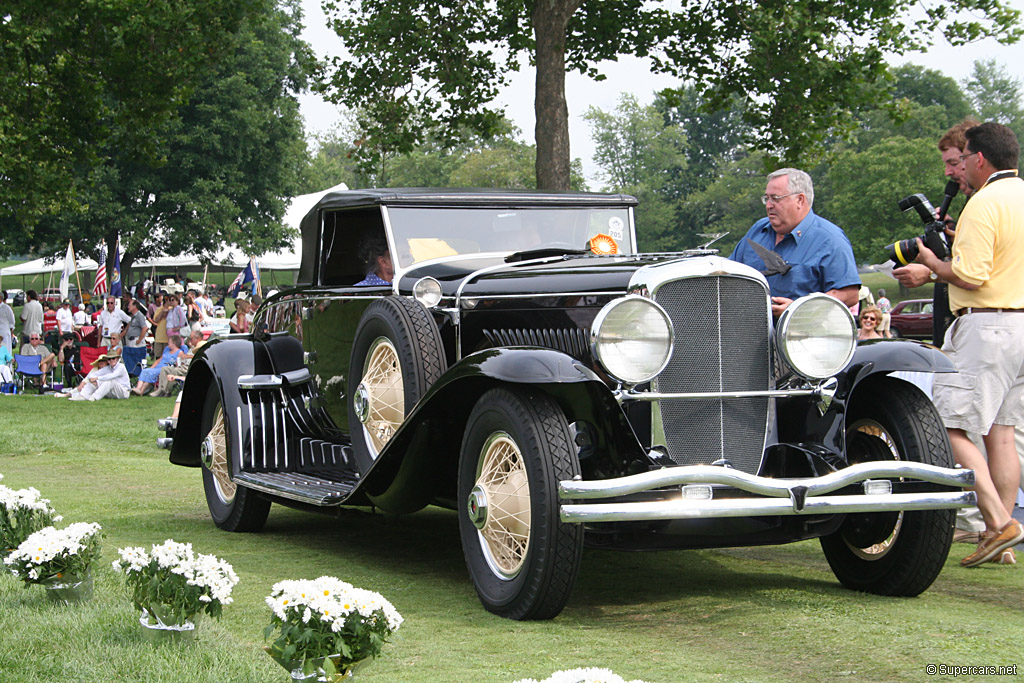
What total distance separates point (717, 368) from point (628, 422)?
56 centimetres

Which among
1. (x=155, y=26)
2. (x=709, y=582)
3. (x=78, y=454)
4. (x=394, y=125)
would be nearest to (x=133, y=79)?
(x=155, y=26)

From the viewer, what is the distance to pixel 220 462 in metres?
7.04

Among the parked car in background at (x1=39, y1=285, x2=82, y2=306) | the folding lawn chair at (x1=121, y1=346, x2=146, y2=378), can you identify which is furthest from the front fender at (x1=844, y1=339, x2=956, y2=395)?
the parked car in background at (x1=39, y1=285, x2=82, y2=306)

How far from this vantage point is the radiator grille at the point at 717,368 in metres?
4.61

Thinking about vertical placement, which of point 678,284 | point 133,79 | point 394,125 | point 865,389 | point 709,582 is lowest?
point 709,582

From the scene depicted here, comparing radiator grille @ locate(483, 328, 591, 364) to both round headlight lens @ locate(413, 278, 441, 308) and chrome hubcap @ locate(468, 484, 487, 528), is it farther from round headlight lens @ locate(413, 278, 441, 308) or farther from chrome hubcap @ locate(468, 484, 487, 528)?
chrome hubcap @ locate(468, 484, 487, 528)

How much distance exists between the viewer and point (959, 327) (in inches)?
218

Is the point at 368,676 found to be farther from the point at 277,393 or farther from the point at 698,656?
the point at 277,393

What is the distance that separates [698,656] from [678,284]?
1.56 metres

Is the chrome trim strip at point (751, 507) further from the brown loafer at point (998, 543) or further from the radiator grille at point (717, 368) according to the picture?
the brown loafer at point (998, 543)

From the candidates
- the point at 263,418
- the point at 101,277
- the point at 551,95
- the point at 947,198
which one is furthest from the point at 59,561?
the point at 101,277

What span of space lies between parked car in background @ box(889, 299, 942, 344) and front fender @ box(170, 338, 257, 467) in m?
29.9

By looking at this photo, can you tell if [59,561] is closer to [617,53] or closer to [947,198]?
[947,198]

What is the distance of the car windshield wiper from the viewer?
5.86 metres
